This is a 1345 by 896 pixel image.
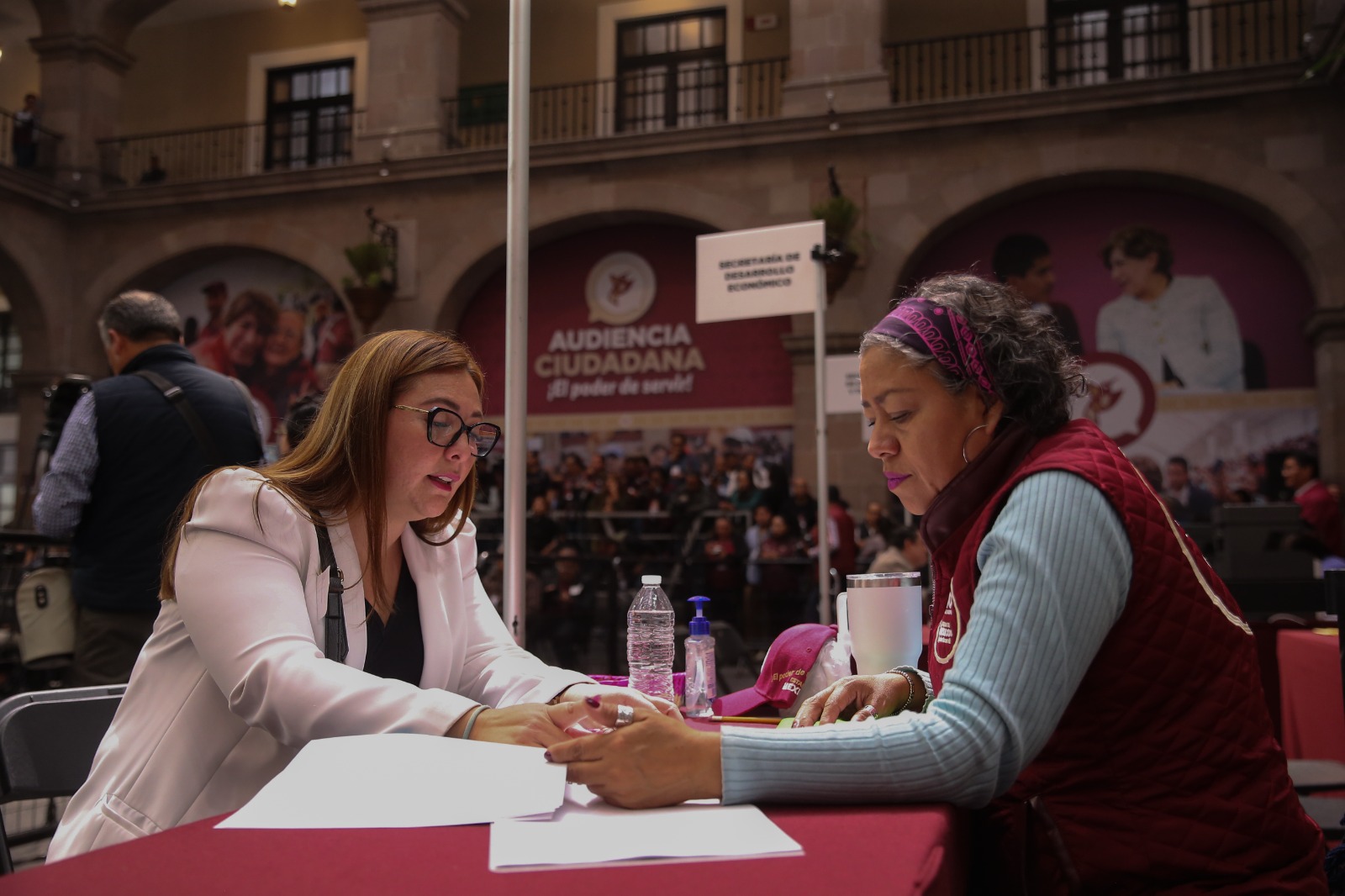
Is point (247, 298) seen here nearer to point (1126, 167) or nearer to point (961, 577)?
point (1126, 167)

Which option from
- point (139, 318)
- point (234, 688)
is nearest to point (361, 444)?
point (234, 688)

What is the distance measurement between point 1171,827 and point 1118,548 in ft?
1.02

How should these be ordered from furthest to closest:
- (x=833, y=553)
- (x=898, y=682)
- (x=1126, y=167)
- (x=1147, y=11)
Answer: (x=1147, y=11) → (x=1126, y=167) → (x=833, y=553) → (x=898, y=682)

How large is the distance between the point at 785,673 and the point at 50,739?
4.15 feet

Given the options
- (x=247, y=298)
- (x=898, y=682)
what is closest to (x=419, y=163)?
(x=247, y=298)

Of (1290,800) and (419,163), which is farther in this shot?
(419,163)

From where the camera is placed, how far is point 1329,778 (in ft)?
7.92

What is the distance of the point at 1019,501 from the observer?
4.10ft

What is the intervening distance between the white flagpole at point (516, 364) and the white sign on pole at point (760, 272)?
9.07 feet

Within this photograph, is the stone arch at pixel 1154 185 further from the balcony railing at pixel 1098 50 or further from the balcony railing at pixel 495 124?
the balcony railing at pixel 495 124

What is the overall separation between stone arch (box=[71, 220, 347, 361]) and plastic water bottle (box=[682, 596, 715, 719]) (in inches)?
494

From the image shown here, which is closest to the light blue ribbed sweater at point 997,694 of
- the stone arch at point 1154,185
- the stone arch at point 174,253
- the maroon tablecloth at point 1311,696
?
the maroon tablecloth at point 1311,696

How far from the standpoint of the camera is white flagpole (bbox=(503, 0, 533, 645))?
2.47m

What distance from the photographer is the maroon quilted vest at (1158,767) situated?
121 centimetres
